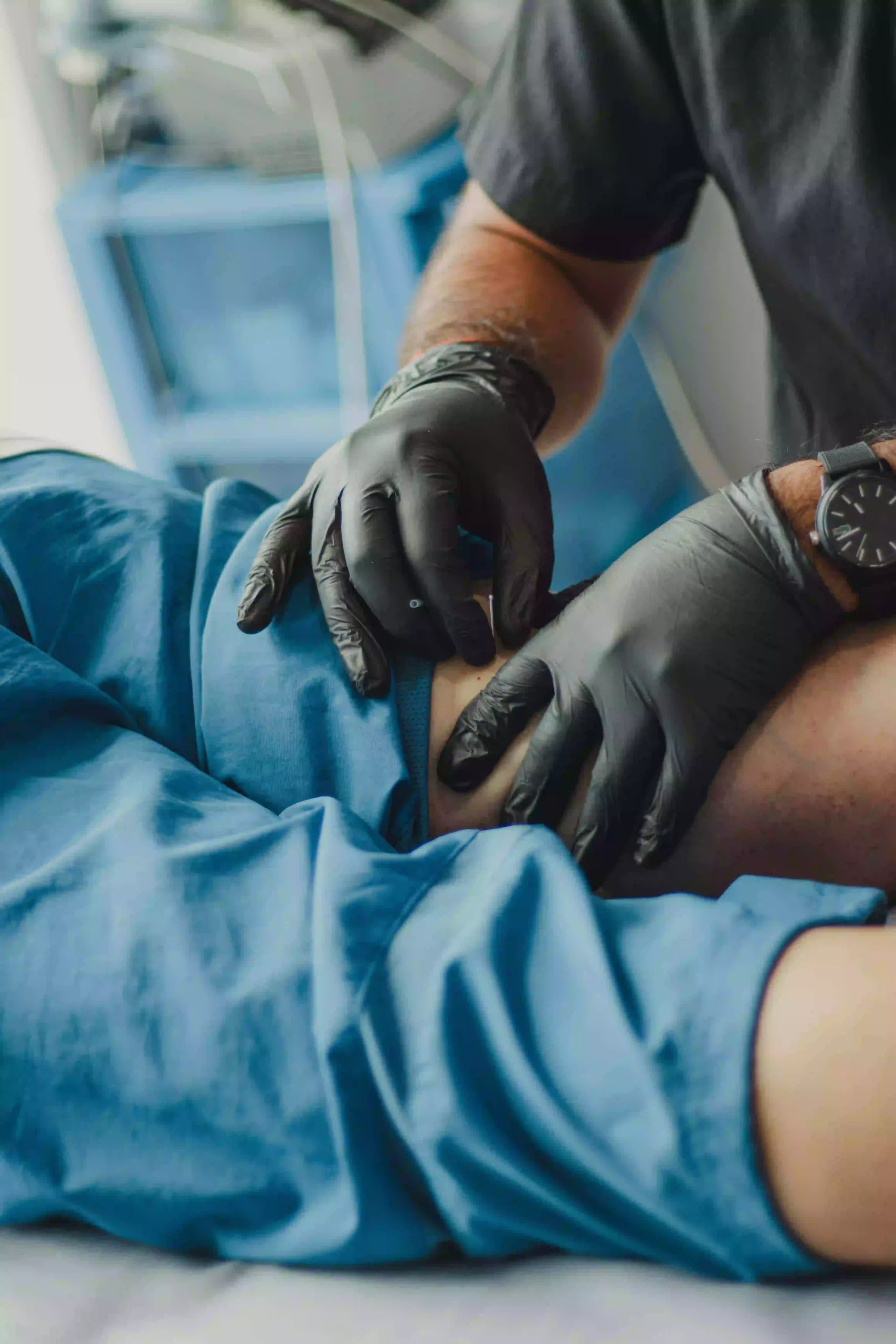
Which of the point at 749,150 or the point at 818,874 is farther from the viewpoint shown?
the point at 749,150

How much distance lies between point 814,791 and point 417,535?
29 cm

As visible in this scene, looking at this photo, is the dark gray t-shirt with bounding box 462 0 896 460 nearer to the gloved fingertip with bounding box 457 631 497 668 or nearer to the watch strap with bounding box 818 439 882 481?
the watch strap with bounding box 818 439 882 481

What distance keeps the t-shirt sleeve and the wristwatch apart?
0.53 m

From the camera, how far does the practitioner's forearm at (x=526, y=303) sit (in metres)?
0.99

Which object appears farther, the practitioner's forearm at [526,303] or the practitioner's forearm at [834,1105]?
the practitioner's forearm at [526,303]

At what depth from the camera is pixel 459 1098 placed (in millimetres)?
383

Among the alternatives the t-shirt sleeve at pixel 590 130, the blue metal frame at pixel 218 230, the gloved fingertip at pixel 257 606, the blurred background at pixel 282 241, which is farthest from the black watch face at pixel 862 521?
the blue metal frame at pixel 218 230

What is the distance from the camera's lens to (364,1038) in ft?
1.31

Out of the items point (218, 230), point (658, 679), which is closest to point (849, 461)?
point (658, 679)

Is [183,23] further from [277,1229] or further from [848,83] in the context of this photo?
[277,1229]

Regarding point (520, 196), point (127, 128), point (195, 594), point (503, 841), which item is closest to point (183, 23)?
point (127, 128)

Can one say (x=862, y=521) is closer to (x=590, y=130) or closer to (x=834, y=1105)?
(x=834, y=1105)

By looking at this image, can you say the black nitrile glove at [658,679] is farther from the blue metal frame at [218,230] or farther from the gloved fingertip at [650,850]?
the blue metal frame at [218,230]

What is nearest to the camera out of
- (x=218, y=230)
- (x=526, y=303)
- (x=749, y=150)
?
(x=749, y=150)
